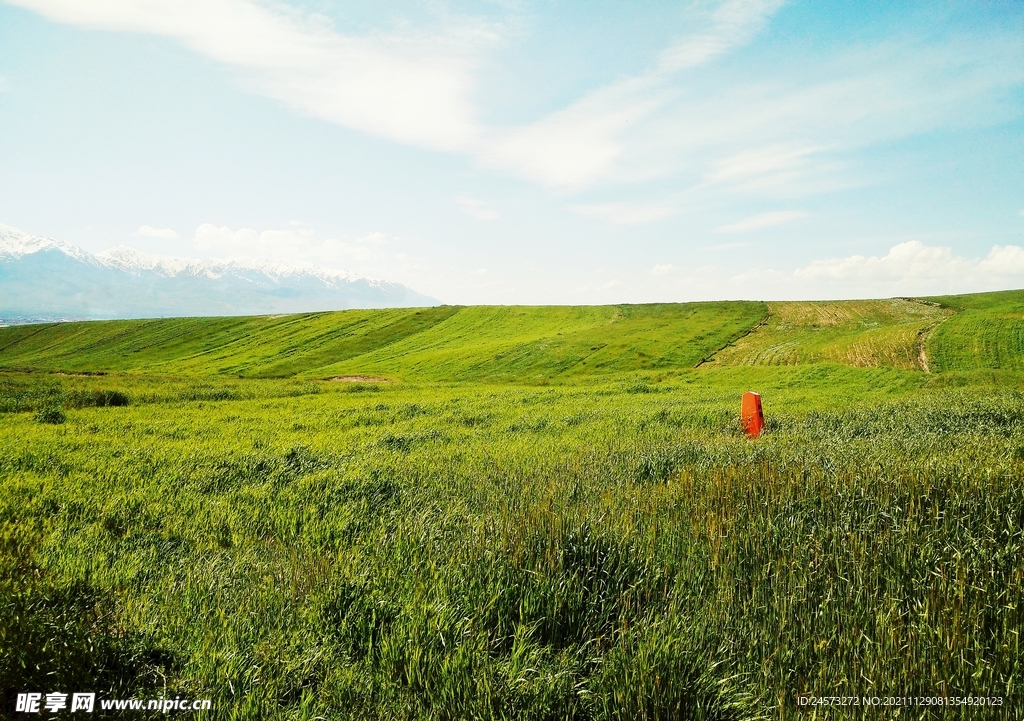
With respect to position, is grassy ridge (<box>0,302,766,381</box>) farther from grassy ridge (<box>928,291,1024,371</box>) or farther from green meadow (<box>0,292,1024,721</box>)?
green meadow (<box>0,292,1024,721</box>)

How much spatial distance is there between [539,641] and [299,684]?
1647 millimetres

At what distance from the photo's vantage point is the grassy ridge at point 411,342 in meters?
57.9

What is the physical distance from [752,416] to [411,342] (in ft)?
246

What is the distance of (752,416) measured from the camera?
1330 centimetres

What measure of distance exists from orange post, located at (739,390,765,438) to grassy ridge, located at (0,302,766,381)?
33.7 meters

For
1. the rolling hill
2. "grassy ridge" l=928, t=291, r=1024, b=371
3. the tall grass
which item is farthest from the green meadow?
the rolling hill

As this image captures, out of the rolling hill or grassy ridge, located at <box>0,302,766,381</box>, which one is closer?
the rolling hill

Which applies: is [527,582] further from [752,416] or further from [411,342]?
[411,342]

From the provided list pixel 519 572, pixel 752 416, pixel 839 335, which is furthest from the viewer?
pixel 839 335

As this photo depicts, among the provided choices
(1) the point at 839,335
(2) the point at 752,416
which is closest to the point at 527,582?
(2) the point at 752,416

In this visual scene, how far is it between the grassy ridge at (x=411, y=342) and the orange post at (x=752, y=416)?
111 ft

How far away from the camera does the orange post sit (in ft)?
42.5

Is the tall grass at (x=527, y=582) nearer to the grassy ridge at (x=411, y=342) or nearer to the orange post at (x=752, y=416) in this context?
the orange post at (x=752, y=416)

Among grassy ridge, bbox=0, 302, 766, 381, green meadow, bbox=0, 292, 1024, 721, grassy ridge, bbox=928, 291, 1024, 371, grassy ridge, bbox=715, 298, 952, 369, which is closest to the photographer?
green meadow, bbox=0, 292, 1024, 721
